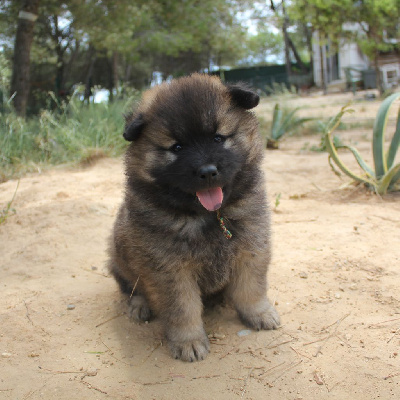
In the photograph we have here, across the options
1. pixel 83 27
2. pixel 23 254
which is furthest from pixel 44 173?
pixel 83 27

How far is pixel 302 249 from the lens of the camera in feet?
12.2

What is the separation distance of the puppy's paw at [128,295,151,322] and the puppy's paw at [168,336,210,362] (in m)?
0.45

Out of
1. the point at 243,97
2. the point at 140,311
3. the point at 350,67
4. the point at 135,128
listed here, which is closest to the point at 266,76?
the point at 350,67

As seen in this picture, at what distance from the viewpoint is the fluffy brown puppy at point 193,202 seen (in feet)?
7.36

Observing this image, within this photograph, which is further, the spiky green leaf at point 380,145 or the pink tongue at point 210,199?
the spiky green leaf at point 380,145

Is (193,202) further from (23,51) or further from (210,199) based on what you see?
(23,51)

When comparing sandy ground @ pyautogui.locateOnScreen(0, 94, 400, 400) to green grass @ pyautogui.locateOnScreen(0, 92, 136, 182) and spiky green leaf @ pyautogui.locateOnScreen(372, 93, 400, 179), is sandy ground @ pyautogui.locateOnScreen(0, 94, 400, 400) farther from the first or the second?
green grass @ pyautogui.locateOnScreen(0, 92, 136, 182)

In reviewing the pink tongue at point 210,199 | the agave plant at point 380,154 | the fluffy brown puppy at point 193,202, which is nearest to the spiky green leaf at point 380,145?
the agave plant at point 380,154

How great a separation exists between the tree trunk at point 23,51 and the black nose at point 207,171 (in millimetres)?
8079

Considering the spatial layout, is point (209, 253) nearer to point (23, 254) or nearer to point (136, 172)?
point (136, 172)

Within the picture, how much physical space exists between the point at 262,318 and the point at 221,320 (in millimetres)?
315

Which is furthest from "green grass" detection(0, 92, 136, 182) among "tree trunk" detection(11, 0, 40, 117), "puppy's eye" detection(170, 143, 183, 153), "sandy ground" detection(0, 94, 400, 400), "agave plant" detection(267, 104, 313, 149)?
"puppy's eye" detection(170, 143, 183, 153)

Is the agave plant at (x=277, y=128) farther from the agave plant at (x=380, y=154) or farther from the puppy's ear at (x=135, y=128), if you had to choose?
the puppy's ear at (x=135, y=128)

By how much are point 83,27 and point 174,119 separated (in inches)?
468
